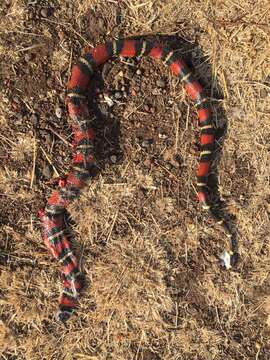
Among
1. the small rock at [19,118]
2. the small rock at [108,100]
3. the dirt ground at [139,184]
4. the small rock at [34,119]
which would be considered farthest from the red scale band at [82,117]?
the small rock at [19,118]

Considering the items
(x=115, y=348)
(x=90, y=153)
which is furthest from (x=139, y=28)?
(x=115, y=348)

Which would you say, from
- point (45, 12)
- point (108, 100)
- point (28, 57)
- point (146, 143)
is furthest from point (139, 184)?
point (45, 12)

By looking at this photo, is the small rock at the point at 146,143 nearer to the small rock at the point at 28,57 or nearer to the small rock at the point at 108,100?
the small rock at the point at 108,100

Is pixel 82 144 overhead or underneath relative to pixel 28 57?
underneath

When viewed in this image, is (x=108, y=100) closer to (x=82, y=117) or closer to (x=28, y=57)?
(x=82, y=117)

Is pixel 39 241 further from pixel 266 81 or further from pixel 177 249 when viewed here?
pixel 266 81

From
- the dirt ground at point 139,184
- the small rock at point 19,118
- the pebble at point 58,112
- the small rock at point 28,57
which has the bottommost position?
the dirt ground at point 139,184
